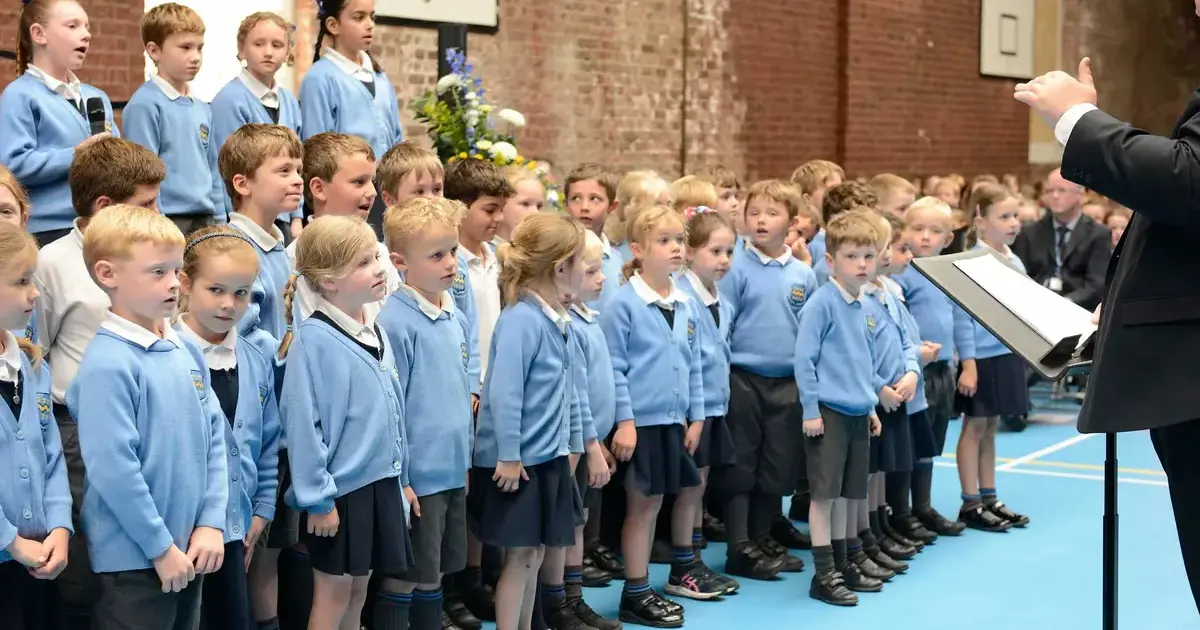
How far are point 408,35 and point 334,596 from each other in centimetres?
559

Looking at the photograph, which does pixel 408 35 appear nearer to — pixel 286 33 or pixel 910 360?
pixel 286 33

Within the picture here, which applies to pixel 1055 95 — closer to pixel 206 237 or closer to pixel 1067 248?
pixel 206 237

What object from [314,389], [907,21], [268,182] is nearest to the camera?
[314,389]

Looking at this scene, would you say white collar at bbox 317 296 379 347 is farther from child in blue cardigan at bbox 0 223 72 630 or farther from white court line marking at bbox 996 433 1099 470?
white court line marking at bbox 996 433 1099 470

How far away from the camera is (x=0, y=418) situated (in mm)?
3186

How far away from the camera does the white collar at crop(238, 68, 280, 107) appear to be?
5.75 m

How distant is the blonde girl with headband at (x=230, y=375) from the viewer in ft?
11.9

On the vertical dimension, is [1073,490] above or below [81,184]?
below

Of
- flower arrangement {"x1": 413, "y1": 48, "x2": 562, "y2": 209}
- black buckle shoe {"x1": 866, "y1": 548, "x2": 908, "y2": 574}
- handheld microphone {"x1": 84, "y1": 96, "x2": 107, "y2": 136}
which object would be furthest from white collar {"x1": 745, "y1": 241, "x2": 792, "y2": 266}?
handheld microphone {"x1": 84, "y1": 96, "x2": 107, "y2": 136}

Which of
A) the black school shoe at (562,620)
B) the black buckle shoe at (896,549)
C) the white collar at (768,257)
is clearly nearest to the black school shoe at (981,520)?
the black buckle shoe at (896,549)

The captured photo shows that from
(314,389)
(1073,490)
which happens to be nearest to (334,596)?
(314,389)

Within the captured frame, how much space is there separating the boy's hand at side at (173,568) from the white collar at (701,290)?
9.17 ft

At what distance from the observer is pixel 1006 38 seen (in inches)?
625

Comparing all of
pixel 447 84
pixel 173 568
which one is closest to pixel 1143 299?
pixel 173 568
